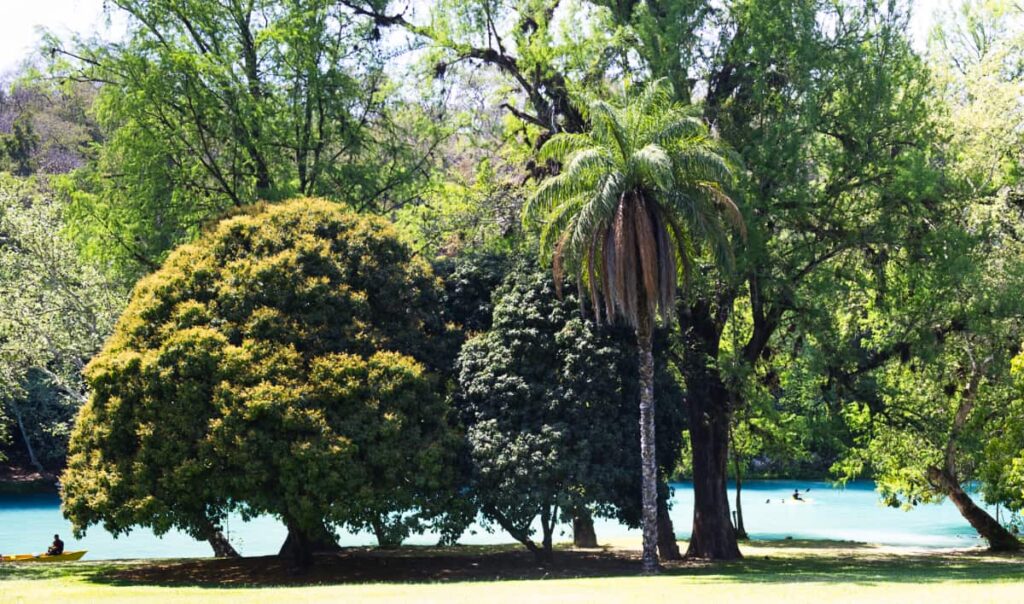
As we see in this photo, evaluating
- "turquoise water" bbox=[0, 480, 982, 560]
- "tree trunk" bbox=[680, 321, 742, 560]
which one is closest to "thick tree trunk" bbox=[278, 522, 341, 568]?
"turquoise water" bbox=[0, 480, 982, 560]

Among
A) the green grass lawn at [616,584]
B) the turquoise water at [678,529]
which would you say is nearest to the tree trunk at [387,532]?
the green grass lawn at [616,584]

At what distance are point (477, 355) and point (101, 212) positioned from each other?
42.7 feet

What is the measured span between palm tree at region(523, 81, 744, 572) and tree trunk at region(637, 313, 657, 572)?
3 centimetres

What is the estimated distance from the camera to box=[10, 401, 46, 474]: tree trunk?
56763 millimetres

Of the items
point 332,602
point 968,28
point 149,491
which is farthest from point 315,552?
point 968,28

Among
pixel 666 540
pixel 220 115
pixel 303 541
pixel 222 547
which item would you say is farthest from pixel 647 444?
pixel 220 115

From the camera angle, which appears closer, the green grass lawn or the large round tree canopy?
the green grass lawn

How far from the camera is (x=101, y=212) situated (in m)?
31.8

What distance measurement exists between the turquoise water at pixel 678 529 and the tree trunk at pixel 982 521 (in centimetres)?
629

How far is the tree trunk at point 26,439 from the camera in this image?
56.8m

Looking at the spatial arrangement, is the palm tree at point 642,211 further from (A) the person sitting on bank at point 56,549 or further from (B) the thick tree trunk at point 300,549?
(A) the person sitting on bank at point 56,549

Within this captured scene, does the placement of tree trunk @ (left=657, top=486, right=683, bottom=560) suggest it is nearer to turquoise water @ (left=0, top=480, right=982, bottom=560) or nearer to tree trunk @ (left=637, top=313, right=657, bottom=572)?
tree trunk @ (left=637, top=313, right=657, bottom=572)

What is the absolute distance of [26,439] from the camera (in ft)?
195

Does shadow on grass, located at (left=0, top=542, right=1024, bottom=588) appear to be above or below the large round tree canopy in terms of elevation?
below
